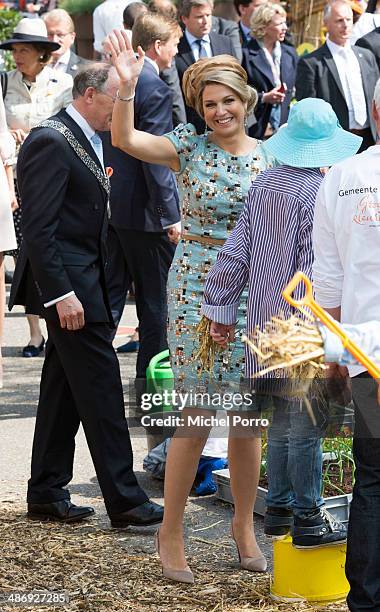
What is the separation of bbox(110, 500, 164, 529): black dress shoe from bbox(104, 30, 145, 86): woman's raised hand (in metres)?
1.89

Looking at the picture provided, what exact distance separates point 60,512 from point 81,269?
3.75ft

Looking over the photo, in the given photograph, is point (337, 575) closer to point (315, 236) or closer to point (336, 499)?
point (336, 499)

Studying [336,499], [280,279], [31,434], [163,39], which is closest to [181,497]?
[336,499]

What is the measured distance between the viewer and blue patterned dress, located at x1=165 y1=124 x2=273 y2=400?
4988 millimetres

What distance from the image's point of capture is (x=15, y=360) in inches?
351

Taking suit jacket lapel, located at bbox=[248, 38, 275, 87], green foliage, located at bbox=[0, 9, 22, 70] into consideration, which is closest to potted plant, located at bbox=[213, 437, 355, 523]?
suit jacket lapel, located at bbox=[248, 38, 275, 87]

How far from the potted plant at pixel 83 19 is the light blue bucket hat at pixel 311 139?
1133cm

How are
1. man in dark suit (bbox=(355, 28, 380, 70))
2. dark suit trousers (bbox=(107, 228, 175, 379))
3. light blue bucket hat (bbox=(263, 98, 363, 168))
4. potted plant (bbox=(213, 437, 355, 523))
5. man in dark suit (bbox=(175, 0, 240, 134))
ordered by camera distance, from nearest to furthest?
light blue bucket hat (bbox=(263, 98, 363, 168))
potted plant (bbox=(213, 437, 355, 523))
dark suit trousers (bbox=(107, 228, 175, 379))
man in dark suit (bbox=(175, 0, 240, 134))
man in dark suit (bbox=(355, 28, 380, 70))

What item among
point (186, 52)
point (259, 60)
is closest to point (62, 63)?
point (186, 52)

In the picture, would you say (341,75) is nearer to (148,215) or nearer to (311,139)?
(148,215)

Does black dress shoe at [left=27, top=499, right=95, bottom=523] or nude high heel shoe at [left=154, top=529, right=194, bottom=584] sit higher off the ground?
black dress shoe at [left=27, top=499, right=95, bottom=523]

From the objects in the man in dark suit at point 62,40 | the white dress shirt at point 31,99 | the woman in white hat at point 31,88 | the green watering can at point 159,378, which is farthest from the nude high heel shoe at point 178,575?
the man in dark suit at point 62,40

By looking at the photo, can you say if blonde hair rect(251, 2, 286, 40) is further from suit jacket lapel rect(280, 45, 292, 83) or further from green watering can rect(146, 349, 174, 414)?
green watering can rect(146, 349, 174, 414)

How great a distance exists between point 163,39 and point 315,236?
3.89m
